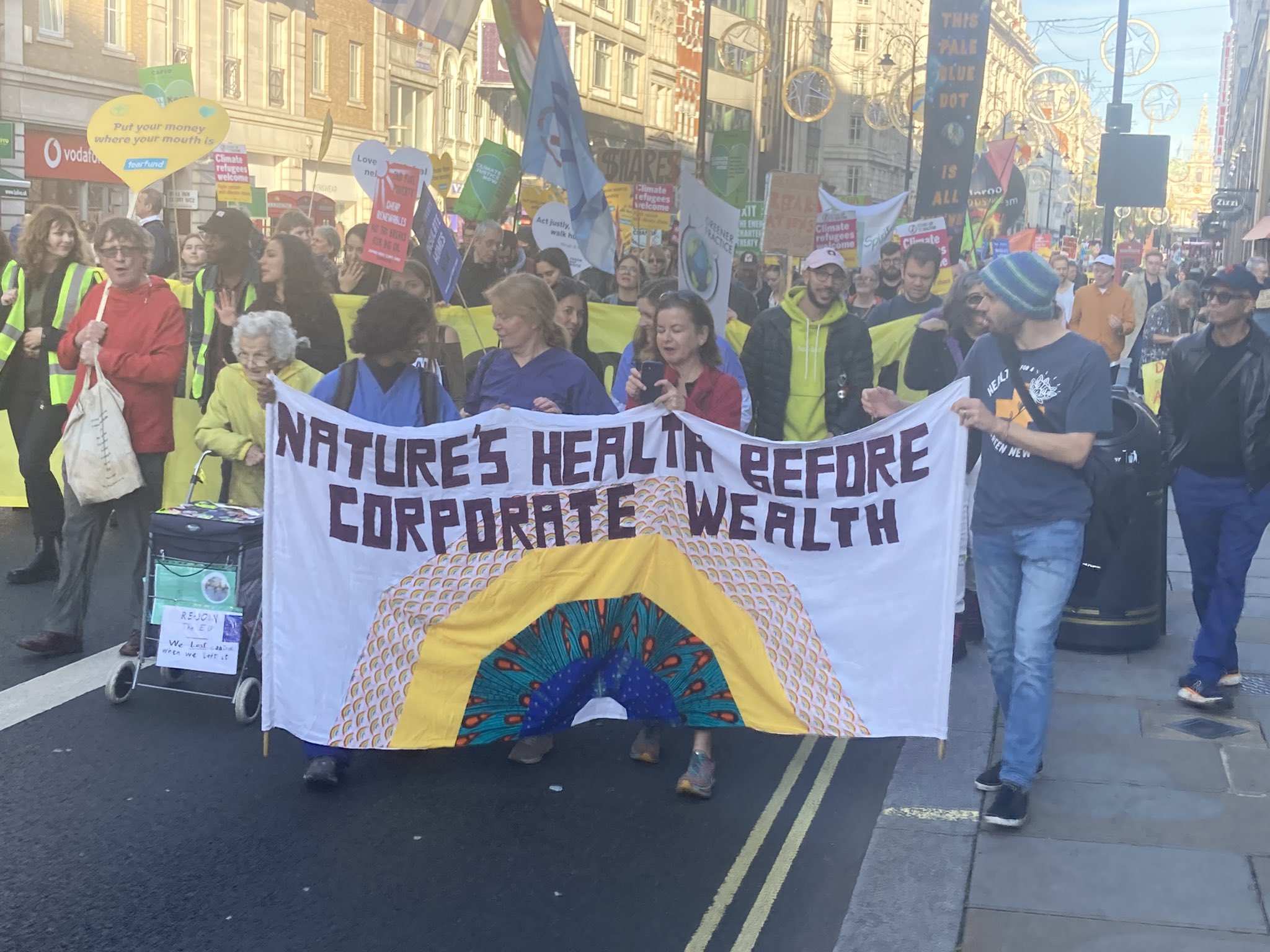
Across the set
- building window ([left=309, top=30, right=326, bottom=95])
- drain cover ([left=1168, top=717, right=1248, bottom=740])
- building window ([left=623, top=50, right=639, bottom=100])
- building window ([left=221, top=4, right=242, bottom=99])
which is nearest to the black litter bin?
drain cover ([left=1168, top=717, right=1248, bottom=740])

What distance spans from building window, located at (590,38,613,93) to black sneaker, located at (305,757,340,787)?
164ft

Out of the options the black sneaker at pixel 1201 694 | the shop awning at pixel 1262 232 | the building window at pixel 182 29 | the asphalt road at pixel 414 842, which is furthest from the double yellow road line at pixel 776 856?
the building window at pixel 182 29

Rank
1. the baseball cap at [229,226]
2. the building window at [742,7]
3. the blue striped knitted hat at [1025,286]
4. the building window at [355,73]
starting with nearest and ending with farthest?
the blue striped knitted hat at [1025,286]
the baseball cap at [229,226]
the building window at [355,73]
the building window at [742,7]

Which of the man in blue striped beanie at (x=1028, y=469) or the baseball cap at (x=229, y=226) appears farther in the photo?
the baseball cap at (x=229, y=226)

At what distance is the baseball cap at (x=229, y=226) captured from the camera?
8.19 metres

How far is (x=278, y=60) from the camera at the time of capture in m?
37.1

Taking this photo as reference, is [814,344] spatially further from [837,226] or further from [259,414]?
[837,226]

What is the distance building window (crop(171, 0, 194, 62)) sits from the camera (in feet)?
108

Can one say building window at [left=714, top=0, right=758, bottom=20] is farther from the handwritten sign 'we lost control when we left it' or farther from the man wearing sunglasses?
the handwritten sign 'we lost control when we left it'

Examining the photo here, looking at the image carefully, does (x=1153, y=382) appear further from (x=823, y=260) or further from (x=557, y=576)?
(x=557, y=576)

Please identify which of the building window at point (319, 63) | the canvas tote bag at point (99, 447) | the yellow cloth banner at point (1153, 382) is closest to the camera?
the canvas tote bag at point (99, 447)

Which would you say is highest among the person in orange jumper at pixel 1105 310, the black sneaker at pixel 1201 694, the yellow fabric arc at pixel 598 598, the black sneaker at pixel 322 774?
the person in orange jumper at pixel 1105 310

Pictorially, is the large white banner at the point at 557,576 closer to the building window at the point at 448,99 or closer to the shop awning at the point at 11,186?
the shop awning at the point at 11,186

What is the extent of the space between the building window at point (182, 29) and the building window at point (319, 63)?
5347mm
